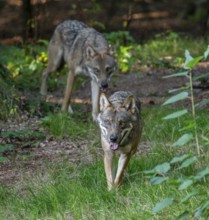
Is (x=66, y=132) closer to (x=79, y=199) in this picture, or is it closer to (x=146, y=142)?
(x=146, y=142)

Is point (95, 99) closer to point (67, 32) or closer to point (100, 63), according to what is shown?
point (100, 63)

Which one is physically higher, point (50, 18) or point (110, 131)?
point (110, 131)

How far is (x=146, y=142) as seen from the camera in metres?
8.43

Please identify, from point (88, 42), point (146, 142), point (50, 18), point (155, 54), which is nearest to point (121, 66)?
point (155, 54)

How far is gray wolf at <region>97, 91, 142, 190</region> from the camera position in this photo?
6.69 metres

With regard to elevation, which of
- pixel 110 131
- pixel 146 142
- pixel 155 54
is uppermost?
pixel 110 131

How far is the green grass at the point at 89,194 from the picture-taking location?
566 centimetres

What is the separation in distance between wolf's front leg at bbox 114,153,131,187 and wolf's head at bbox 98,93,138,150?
4.9 inches

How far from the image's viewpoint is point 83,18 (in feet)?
58.0

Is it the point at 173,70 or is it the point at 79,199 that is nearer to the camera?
the point at 79,199

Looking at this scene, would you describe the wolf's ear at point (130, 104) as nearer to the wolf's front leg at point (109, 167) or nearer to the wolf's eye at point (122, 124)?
the wolf's eye at point (122, 124)

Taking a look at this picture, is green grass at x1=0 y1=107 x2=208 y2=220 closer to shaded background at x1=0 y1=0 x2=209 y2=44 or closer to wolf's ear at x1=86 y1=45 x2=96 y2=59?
wolf's ear at x1=86 y1=45 x2=96 y2=59

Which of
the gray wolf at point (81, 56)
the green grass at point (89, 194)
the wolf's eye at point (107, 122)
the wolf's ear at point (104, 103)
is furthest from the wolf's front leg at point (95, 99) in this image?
the wolf's eye at point (107, 122)

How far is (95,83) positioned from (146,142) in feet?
9.76
